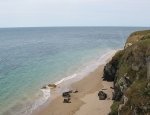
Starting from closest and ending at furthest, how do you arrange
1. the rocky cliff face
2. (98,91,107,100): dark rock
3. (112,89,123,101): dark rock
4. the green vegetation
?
1. the green vegetation
2. the rocky cliff face
3. (112,89,123,101): dark rock
4. (98,91,107,100): dark rock

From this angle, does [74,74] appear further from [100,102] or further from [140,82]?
[140,82]

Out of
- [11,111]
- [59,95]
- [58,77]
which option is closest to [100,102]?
[59,95]

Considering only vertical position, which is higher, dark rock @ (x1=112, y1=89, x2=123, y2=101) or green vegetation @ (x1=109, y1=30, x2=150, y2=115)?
green vegetation @ (x1=109, y1=30, x2=150, y2=115)

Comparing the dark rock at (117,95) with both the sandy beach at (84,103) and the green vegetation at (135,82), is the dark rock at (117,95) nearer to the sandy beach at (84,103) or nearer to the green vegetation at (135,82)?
the green vegetation at (135,82)

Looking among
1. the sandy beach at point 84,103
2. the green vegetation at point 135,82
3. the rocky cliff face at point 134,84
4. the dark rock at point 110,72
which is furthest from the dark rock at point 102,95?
the dark rock at point 110,72

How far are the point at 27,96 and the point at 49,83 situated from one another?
31.8ft

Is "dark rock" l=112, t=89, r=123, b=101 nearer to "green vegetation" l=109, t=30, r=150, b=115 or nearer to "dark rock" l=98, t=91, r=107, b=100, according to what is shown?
"green vegetation" l=109, t=30, r=150, b=115

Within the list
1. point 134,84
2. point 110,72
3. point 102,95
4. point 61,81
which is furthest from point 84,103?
point 61,81

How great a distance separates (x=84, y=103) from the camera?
4125 cm

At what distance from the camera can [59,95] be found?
46469 mm

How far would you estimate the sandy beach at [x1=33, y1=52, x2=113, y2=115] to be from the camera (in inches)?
1479

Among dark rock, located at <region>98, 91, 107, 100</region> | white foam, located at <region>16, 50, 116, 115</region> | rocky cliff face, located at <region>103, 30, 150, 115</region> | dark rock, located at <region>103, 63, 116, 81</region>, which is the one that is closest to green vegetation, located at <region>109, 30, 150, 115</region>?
rocky cliff face, located at <region>103, 30, 150, 115</region>

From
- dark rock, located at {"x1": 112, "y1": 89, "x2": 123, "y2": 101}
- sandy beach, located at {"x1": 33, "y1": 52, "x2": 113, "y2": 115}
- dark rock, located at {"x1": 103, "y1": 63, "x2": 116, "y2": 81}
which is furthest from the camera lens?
dark rock, located at {"x1": 103, "y1": 63, "x2": 116, "y2": 81}

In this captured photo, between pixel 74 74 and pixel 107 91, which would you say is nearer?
pixel 107 91
